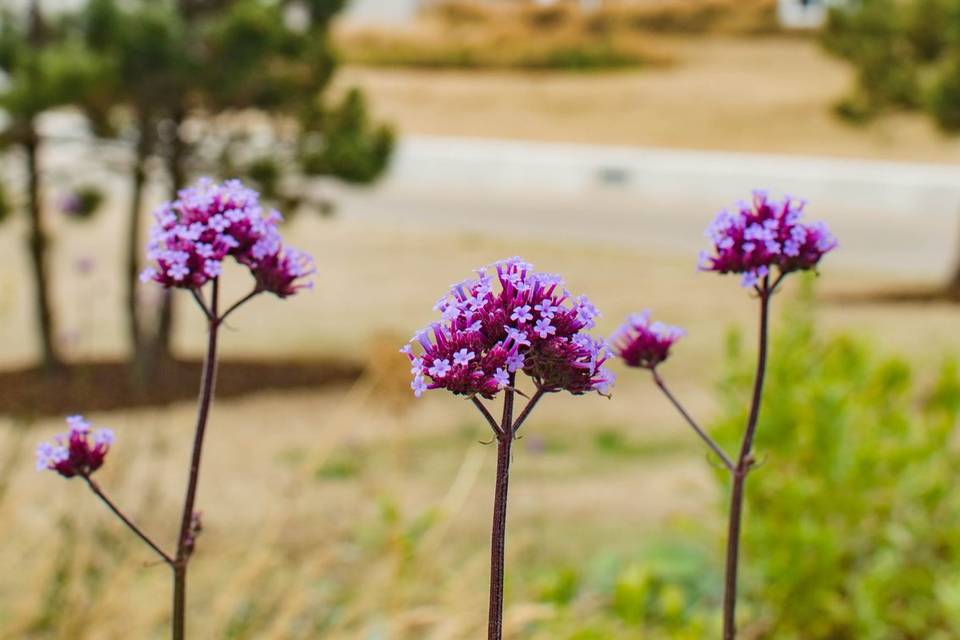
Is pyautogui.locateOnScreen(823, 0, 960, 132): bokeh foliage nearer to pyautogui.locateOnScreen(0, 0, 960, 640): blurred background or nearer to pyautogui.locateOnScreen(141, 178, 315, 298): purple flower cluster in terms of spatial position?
pyautogui.locateOnScreen(0, 0, 960, 640): blurred background

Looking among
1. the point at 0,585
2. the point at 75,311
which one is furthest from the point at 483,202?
the point at 0,585

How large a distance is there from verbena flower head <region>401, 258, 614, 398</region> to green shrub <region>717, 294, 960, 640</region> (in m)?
2.30

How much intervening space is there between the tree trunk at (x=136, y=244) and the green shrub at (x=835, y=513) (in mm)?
6061

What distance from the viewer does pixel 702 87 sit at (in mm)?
33188

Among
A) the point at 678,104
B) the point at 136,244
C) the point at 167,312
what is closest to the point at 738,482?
the point at 136,244

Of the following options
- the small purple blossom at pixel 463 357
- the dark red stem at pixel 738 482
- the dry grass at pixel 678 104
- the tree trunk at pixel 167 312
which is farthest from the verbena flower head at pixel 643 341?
the dry grass at pixel 678 104

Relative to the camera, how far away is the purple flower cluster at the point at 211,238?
1.36 meters

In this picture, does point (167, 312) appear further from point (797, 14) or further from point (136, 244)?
point (797, 14)

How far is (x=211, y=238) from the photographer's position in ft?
4.52

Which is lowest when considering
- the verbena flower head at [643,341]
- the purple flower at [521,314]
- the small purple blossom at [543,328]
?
the verbena flower head at [643,341]

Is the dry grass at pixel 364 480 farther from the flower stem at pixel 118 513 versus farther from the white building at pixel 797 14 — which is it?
the white building at pixel 797 14

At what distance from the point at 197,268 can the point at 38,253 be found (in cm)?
853

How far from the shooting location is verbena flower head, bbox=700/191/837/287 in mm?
1465

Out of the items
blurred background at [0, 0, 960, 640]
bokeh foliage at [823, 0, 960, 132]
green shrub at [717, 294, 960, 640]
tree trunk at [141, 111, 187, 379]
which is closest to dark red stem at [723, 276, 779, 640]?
blurred background at [0, 0, 960, 640]
